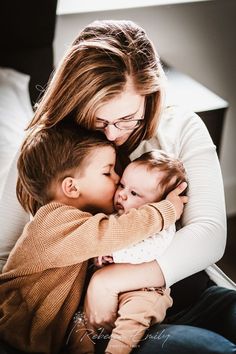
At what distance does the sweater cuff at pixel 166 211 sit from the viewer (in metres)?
0.72

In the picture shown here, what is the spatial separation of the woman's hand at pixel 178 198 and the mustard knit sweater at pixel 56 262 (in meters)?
0.03

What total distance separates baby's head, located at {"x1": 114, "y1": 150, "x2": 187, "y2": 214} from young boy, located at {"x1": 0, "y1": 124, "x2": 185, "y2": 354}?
2cm

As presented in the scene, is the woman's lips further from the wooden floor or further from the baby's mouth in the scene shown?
the wooden floor

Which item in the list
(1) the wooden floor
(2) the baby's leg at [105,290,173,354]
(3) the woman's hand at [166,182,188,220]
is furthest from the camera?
(1) the wooden floor

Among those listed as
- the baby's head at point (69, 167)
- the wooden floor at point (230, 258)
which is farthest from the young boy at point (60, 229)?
the wooden floor at point (230, 258)

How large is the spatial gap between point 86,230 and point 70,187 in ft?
0.33

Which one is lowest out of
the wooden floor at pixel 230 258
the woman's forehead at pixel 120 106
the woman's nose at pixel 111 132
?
the wooden floor at pixel 230 258

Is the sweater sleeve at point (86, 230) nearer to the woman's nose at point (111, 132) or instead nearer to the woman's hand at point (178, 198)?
the woman's hand at point (178, 198)

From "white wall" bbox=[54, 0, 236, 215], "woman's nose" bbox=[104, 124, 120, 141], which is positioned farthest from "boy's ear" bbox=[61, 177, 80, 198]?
"white wall" bbox=[54, 0, 236, 215]

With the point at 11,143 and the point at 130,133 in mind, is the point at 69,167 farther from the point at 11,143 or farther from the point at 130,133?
the point at 11,143

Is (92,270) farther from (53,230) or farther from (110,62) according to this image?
(110,62)

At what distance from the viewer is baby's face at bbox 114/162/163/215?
77cm

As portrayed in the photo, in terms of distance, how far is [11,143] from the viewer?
1107mm

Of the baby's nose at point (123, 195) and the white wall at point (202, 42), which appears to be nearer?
the baby's nose at point (123, 195)
